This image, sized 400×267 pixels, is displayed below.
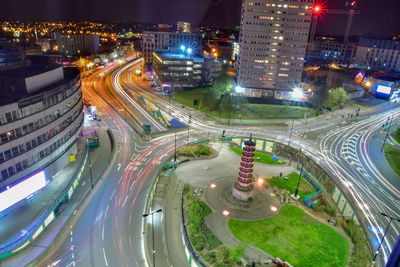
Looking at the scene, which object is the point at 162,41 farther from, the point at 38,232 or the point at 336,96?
the point at 38,232

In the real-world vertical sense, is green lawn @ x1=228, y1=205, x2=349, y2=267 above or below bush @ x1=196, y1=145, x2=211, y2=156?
below

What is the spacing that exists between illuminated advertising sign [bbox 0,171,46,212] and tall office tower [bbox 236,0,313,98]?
85.1 metres

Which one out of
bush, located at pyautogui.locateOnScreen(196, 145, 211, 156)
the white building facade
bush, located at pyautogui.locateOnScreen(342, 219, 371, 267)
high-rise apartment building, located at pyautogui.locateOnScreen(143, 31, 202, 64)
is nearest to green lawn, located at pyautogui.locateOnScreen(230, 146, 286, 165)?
bush, located at pyautogui.locateOnScreen(196, 145, 211, 156)

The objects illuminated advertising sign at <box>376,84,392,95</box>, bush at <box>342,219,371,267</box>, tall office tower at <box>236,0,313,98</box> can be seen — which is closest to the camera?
bush at <box>342,219,371,267</box>

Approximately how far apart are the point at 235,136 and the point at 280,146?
39.0 ft

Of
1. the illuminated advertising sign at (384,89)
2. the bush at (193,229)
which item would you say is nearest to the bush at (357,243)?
the bush at (193,229)

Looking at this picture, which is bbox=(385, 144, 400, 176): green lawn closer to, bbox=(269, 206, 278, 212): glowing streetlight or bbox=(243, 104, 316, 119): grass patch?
bbox=(243, 104, 316, 119): grass patch

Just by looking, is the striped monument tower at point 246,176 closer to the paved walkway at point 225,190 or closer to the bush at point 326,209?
the paved walkway at point 225,190

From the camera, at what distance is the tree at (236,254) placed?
123 feet

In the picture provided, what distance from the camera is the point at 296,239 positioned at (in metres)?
41.9

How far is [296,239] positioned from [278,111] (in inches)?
2362

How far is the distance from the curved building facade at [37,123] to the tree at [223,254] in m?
30.7

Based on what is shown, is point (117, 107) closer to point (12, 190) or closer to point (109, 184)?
point (109, 184)

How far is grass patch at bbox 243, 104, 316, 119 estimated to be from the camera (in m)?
90.5
